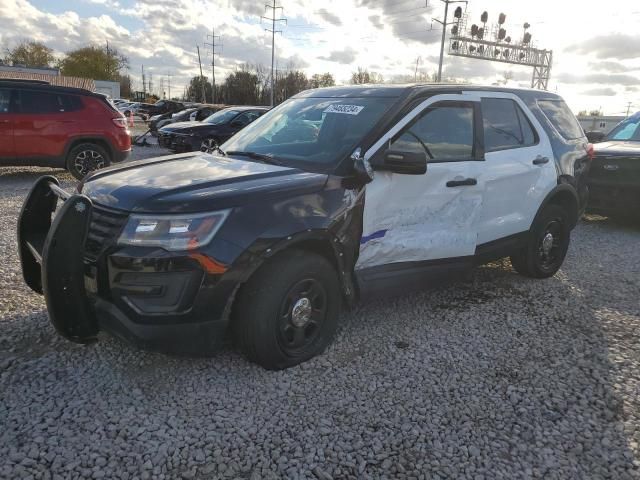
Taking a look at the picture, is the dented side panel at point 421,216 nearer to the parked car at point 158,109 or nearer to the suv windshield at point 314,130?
the suv windshield at point 314,130

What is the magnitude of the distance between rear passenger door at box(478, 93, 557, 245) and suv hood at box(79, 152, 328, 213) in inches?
67.8

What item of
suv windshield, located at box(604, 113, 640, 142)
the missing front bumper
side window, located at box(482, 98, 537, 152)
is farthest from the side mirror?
suv windshield, located at box(604, 113, 640, 142)

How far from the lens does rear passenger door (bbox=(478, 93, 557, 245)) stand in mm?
4172

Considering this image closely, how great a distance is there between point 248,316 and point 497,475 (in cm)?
150

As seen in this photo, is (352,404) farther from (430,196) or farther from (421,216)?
(430,196)

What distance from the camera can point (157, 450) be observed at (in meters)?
2.44

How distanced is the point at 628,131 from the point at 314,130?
7.51 meters

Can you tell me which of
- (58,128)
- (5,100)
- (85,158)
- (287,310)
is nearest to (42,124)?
(58,128)

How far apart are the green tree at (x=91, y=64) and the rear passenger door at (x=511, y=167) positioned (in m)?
81.3

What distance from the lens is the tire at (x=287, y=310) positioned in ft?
9.45

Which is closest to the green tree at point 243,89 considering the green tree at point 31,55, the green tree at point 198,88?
the green tree at point 198,88

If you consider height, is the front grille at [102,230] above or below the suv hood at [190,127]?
below

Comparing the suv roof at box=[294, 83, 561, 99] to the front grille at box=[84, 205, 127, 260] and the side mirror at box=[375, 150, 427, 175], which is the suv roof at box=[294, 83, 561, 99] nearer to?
the side mirror at box=[375, 150, 427, 175]

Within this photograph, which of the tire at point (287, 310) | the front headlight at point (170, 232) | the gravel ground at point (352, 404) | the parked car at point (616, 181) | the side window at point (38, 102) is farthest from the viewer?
the side window at point (38, 102)
